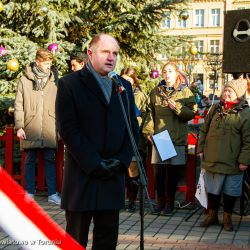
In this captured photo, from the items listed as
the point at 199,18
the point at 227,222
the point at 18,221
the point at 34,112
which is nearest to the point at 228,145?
the point at 227,222

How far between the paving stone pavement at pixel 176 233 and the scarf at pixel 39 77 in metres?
1.60

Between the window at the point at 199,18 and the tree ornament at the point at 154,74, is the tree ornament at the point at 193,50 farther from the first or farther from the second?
the window at the point at 199,18

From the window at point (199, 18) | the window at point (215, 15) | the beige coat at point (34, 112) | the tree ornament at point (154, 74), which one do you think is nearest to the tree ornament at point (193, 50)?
the tree ornament at point (154, 74)

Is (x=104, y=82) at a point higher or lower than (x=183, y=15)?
lower

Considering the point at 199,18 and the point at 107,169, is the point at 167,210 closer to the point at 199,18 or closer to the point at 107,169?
the point at 107,169

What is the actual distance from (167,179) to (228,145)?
1137mm

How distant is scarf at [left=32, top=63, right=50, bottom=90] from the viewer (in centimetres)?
681

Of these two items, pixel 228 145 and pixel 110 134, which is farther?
pixel 228 145

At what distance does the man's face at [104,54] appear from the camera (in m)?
3.31

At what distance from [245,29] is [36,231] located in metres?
6.11

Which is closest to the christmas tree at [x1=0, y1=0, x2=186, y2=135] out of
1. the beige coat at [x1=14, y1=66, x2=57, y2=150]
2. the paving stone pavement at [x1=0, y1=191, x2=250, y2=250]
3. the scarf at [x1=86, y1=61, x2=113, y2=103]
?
the beige coat at [x1=14, y1=66, x2=57, y2=150]

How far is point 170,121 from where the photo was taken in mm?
6387

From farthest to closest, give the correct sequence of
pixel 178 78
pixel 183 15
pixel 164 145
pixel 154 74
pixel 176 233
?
pixel 183 15 → pixel 154 74 → pixel 178 78 → pixel 164 145 → pixel 176 233

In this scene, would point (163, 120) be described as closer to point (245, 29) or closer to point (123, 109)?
point (245, 29)
